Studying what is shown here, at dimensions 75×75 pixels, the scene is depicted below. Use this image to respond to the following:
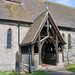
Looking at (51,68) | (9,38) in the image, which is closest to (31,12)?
(9,38)

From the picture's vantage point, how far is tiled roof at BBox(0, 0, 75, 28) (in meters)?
17.7

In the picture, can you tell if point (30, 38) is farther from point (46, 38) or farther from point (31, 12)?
point (31, 12)

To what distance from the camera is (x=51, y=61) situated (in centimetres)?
1675

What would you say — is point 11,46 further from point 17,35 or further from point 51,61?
point 51,61

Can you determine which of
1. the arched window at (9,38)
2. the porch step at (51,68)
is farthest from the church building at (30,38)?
the porch step at (51,68)

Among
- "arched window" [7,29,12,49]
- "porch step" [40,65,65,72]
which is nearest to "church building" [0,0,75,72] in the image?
"arched window" [7,29,12,49]

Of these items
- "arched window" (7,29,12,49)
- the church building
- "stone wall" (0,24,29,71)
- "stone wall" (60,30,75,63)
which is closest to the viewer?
the church building

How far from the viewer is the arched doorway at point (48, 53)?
54.1 feet

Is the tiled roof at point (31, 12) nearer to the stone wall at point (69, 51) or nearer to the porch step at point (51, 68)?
the stone wall at point (69, 51)

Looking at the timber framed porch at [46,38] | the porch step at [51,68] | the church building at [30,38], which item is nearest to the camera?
the timber framed porch at [46,38]

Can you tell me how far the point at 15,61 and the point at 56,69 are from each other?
5.54 m

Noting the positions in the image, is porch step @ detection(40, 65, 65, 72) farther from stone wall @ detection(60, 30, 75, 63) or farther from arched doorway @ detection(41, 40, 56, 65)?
stone wall @ detection(60, 30, 75, 63)

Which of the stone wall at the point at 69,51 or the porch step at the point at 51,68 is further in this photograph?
the stone wall at the point at 69,51

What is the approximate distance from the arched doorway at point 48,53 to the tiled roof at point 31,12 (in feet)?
14.5
